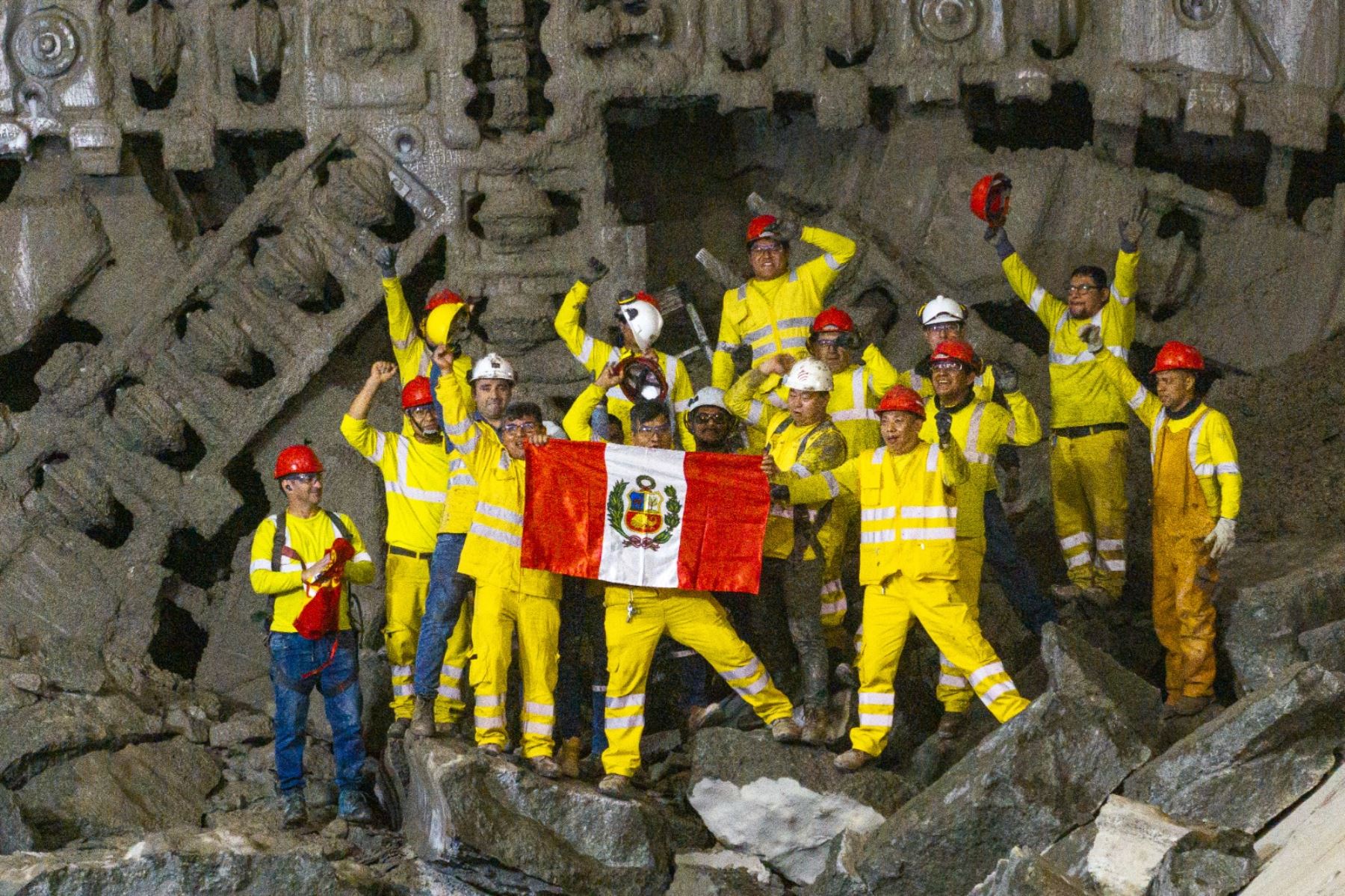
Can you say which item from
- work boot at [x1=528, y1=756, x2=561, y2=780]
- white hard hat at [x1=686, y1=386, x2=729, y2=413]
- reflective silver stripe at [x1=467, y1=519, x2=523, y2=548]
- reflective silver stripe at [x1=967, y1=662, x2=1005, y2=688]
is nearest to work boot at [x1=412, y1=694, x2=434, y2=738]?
work boot at [x1=528, y1=756, x2=561, y2=780]

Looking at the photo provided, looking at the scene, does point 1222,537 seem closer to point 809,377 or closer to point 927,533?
point 927,533

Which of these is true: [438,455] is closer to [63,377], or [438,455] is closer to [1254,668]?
[63,377]

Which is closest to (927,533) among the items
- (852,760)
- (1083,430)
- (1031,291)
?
(852,760)

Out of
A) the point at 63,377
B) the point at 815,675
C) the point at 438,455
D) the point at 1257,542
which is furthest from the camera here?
the point at 63,377

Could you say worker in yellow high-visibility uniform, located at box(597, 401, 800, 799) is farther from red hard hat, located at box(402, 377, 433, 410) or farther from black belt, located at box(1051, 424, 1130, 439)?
black belt, located at box(1051, 424, 1130, 439)

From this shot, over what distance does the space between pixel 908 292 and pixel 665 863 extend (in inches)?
175

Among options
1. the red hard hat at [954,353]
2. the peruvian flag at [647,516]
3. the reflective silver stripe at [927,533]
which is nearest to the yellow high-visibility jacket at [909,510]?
the reflective silver stripe at [927,533]

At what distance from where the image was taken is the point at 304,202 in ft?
35.7

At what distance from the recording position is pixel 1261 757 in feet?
24.5

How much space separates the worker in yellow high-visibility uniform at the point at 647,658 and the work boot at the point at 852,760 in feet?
0.85

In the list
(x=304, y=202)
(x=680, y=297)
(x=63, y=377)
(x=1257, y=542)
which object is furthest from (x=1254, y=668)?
(x=63, y=377)

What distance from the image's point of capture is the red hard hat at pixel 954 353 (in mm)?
8430

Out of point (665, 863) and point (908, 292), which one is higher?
point (908, 292)

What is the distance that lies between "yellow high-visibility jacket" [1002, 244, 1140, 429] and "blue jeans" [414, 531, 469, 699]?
11.3ft
